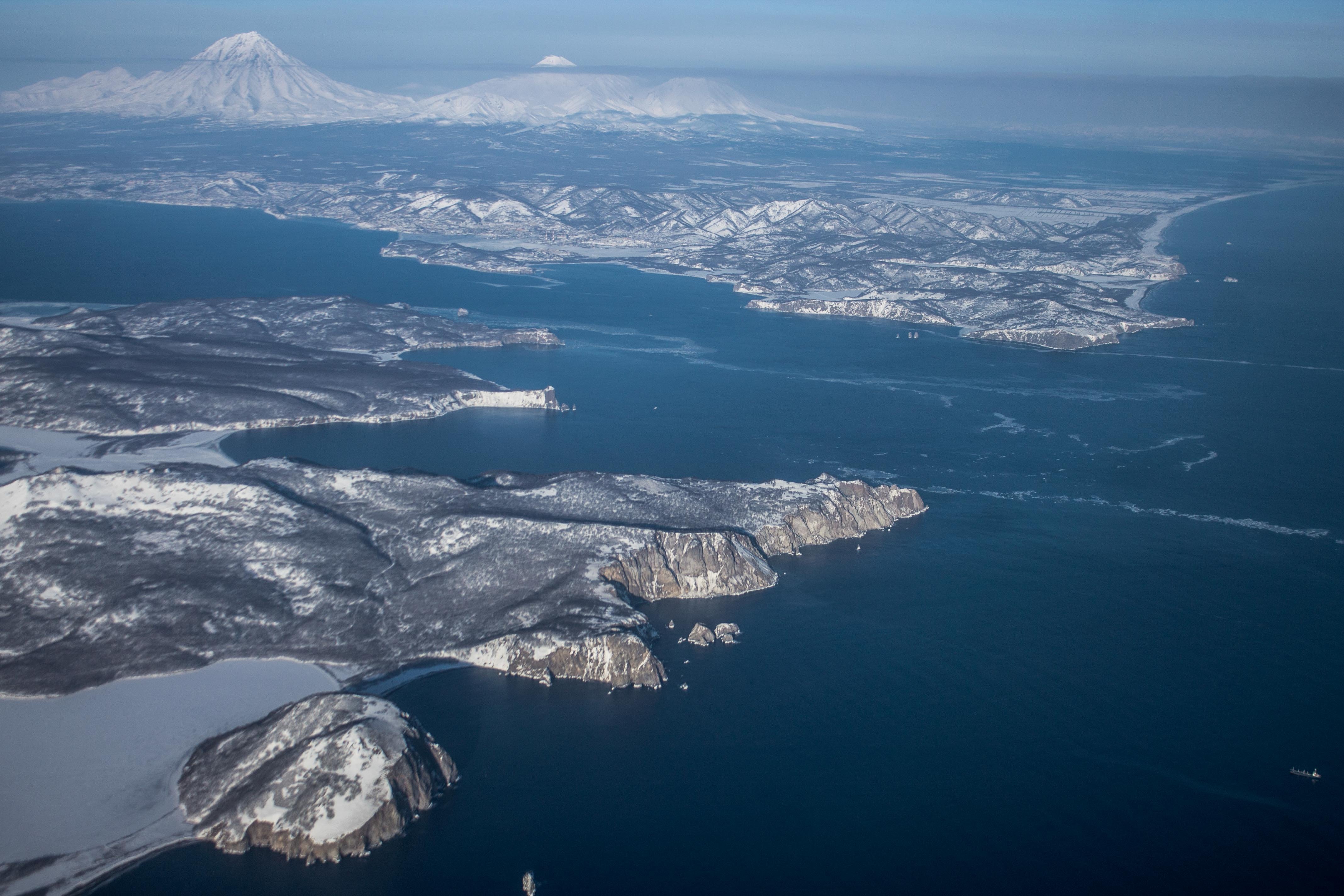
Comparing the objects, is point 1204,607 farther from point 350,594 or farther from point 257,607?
point 257,607

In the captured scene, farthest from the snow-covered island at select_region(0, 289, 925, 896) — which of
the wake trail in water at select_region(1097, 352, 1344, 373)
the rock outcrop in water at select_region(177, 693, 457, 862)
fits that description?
the wake trail in water at select_region(1097, 352, 1344, 373)

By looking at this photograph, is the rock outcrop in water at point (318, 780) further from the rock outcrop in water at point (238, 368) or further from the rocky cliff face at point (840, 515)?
the rock outcrop in water at point (238, 368)

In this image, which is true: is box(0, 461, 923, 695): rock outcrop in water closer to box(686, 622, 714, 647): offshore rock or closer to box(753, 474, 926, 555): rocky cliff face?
box(753, 474, 926, 555): rocky cliff face

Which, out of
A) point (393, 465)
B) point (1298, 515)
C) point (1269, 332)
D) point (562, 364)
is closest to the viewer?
point (1298, 515)

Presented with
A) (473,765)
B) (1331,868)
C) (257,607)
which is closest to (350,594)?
(257,607)

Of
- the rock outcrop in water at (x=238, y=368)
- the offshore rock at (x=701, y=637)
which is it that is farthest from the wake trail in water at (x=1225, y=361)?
the offshore rock at (x=701, y=637)

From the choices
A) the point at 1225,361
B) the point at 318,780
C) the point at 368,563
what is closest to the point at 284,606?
the point at 368,563

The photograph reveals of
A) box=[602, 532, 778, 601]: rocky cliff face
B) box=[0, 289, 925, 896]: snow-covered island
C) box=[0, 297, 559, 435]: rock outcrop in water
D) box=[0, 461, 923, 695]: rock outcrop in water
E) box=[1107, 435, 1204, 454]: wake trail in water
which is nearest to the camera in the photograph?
box=[0, 289, 925, 896]: snow-covered island
